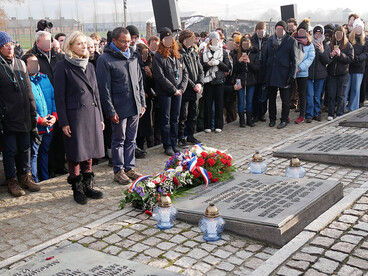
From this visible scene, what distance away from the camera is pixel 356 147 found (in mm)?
7207

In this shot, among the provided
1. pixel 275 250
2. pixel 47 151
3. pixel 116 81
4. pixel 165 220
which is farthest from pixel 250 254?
pixel 47 151

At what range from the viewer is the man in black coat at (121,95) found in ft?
20.2

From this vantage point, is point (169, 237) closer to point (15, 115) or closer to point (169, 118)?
point (15, 115)

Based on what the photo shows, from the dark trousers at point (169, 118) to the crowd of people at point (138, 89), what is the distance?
0.02 meters

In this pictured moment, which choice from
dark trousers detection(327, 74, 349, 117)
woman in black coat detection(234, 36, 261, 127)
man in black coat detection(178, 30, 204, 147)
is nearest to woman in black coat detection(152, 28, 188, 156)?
man in black coat detection(178, 30, 204, 147)

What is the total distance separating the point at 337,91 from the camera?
35.8 ft

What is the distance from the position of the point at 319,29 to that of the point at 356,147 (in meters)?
4.14

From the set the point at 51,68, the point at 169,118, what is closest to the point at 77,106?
the point at 51,68

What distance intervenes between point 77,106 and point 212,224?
7.66 ft

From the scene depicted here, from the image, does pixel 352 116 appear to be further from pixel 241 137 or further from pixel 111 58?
pixel 111 58

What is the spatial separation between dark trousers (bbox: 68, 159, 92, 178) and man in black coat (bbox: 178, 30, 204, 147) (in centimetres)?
298

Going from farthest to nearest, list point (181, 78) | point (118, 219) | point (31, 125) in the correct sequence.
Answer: point (181, 78)
point (31, 125)
point (118, 219)

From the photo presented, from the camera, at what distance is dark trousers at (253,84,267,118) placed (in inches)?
414

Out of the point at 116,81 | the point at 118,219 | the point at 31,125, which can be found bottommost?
the point at 118,219
